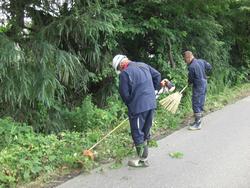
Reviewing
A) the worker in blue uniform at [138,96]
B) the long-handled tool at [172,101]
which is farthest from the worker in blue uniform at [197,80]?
the worker in blue uniform at [138,96]

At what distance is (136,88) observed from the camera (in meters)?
6.55

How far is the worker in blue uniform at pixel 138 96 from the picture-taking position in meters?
6.52

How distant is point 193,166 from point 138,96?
1385mm

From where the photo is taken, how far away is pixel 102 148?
736cm

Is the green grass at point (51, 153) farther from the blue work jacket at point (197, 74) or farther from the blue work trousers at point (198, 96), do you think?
the blue work jacket at point (197, 74)

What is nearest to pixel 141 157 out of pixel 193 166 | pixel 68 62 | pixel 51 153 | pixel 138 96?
pixel 193 166

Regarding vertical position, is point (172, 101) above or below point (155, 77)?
below

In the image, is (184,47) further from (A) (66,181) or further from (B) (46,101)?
(A) (66,181)

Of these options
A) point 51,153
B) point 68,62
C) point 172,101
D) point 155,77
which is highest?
point 68,62

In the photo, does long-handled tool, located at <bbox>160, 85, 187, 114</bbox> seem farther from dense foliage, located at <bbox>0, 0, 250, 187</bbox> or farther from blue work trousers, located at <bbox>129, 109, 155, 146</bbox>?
blue work trousers, located at <bbox>129, 109, 155, 146</bbox>

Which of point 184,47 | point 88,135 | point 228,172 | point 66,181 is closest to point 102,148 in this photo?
point 88,135

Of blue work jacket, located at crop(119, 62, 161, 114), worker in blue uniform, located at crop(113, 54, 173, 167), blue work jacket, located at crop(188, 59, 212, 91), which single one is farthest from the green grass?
blue work jacket, located at crop(188, 59, 212, 91)

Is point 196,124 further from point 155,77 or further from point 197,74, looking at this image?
point 155,77

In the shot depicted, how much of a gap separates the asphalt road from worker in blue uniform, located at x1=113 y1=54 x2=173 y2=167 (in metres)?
0.38
